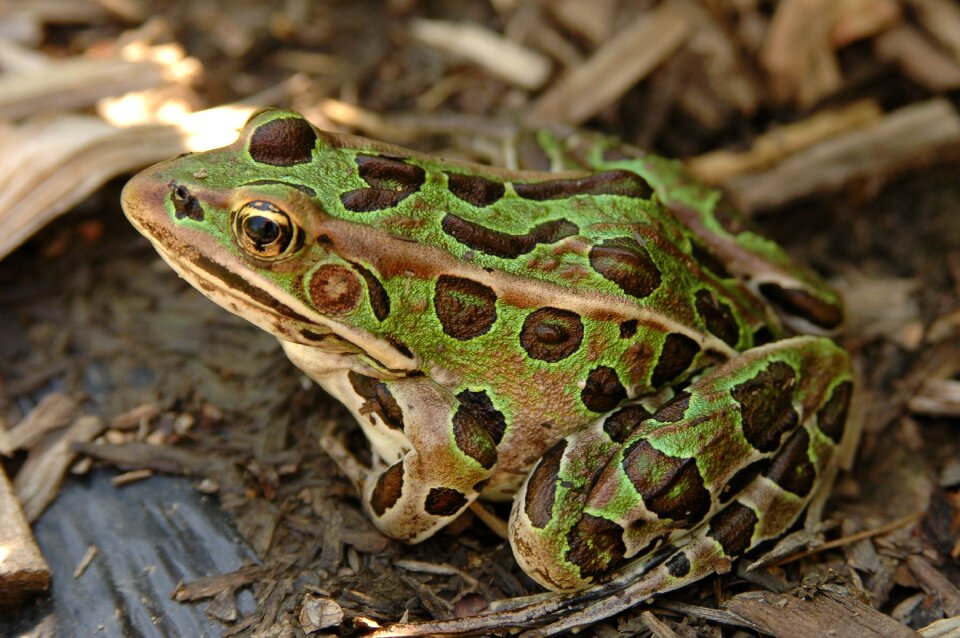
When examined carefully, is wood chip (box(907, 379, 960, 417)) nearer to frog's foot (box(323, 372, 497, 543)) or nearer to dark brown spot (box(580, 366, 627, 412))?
dark brown spot (box(580, 366, 627, 412))

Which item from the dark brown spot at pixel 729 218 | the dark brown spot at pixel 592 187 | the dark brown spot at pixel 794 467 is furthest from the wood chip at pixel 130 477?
the dark brown spot at pixel 729 218

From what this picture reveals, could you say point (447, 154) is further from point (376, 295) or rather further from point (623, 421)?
point (623, 421)

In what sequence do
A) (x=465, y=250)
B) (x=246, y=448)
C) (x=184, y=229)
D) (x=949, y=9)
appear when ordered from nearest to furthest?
1. (x=184, y=229)
2. (x=465, y=250)
3. (x=246, y=448)
4. (x=949, y=9)

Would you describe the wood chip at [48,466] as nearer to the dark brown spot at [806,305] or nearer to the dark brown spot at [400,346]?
the dark brown spot at [400,346]

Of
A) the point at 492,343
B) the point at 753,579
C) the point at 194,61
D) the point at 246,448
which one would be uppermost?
the point at 194,61

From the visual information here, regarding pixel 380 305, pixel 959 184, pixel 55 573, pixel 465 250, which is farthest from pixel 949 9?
pixel 55 573

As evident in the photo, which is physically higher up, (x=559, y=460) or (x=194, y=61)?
(x=194, y=61)

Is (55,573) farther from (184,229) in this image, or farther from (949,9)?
(949,9)

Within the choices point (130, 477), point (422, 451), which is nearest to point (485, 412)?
point (422, 451)
